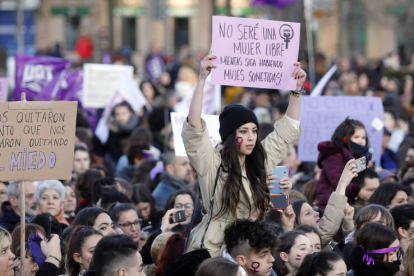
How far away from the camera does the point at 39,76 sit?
12180mm

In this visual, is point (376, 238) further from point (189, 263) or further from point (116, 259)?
point (116, 259)

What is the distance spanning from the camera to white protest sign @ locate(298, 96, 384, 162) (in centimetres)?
871

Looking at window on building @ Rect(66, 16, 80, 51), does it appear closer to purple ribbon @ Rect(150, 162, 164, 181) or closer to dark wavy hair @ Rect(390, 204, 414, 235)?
purple ribbon @ Rect(150, 162, 164, 181)

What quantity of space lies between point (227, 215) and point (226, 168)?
283mm

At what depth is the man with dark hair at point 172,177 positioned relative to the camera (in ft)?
27.7

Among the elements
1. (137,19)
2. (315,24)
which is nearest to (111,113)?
(315,24)

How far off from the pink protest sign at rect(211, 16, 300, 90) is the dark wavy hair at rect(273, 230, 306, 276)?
3.20ft

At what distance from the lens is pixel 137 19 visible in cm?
4975

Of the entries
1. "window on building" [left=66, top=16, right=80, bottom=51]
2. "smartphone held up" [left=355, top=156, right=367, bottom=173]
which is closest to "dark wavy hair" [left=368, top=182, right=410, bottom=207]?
"smartphone held up" [left=355, top=156, right=367, bottom=173]

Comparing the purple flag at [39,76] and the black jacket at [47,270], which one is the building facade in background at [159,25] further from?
the black jacket at [47,270]

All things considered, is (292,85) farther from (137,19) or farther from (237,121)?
(137,19)

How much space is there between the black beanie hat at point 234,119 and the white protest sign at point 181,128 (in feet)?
6.68

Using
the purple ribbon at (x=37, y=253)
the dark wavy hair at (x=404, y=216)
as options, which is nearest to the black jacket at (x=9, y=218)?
the purple ribbon at (x=37, y=253)

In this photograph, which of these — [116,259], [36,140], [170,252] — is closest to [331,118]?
[170,252]
